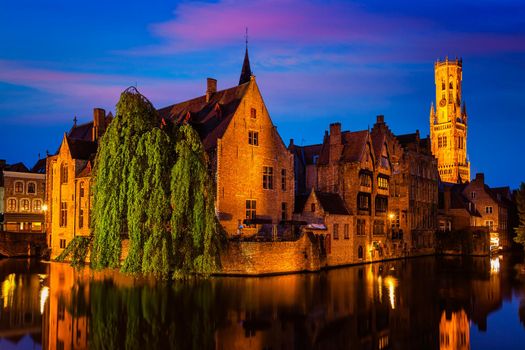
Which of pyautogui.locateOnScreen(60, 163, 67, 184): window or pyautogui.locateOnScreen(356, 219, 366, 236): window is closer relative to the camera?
pyautogui.locateOnScreen(356, 219, 366, 236): window

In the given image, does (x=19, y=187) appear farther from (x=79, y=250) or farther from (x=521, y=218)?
(x=521, y=218)

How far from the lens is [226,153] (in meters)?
45.3

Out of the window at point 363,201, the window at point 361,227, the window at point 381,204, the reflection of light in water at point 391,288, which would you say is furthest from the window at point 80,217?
the window at point 381,204

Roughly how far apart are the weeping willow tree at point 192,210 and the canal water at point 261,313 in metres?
1.89

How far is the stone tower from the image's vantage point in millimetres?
158125

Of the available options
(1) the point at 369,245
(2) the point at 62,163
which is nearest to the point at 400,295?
(1) the point at 369,245

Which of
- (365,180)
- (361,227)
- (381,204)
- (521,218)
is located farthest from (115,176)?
(521,218)

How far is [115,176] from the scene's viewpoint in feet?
104

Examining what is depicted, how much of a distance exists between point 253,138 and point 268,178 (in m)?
3.96

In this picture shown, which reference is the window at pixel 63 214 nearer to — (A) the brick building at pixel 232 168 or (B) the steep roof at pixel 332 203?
(A) the brick building at pixel 232 168

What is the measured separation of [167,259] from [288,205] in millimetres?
21470

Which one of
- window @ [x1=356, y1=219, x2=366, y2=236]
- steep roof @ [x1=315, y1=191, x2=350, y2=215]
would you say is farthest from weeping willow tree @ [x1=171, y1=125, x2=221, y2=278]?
window @ [x1=356, y1=219, x2=366, y2=236]

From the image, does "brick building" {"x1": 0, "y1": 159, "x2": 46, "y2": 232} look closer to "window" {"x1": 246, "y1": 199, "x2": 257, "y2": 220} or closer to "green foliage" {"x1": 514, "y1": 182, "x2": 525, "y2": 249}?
"window" {"x1": 246, "y1": 199, "x2": 257, "y2": 220}

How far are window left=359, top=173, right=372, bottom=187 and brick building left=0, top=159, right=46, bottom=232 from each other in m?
40.1
